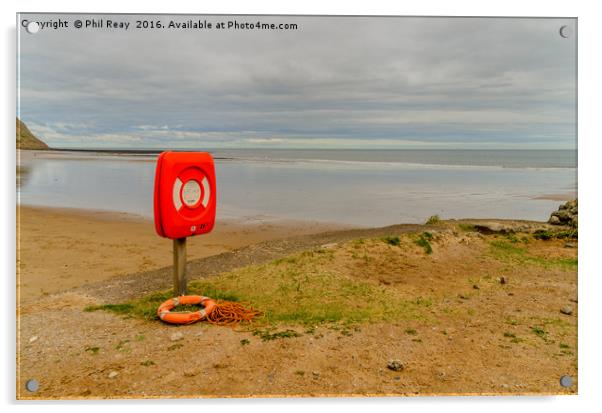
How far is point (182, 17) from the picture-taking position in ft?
12.8

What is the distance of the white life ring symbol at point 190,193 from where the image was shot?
3.97m

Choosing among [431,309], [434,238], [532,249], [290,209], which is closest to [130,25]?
[431,309]

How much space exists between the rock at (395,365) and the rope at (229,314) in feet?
4.40

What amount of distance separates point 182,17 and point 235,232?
5.14 meters

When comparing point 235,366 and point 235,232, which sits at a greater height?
point 235,232

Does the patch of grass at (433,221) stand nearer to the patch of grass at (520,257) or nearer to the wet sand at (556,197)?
the patch of grass at (520,257)

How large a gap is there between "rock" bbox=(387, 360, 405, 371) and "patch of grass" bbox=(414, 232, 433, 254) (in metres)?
3.00

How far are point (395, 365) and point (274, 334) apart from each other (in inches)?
39.9

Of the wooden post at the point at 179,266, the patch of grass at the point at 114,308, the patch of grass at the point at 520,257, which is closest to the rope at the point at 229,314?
the wooden post at the point at 179,266

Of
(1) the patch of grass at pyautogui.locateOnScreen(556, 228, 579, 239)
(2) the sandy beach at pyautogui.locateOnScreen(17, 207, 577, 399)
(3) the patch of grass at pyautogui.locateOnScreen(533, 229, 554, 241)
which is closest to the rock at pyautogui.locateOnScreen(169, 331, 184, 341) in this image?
(2) the sandy beach at pyautogui.locateOnScreen(17, 207, 577, 399)

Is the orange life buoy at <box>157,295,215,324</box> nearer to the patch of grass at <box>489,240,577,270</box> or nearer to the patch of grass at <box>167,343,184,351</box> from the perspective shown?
the patch of grass at <box>167,343,184,351</box>

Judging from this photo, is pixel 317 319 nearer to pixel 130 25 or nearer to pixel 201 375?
pixel 201 375

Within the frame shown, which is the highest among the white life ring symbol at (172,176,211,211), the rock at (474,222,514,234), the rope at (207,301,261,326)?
the white life ring symbol at (172,176,211,211)

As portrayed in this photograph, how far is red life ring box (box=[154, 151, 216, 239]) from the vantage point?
388 cm
